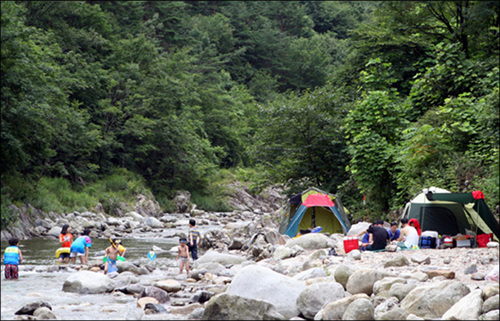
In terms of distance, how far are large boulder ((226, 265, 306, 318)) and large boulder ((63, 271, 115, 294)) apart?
2.85 meters

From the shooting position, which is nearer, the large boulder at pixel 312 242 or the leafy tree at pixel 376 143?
the large boulder at pixel 312 242

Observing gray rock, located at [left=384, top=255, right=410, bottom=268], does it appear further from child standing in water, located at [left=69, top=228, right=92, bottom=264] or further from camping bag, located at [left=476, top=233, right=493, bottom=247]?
child standing in water, located at [left=69, top=228, right=92, bottom=264]

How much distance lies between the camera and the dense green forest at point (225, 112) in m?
14.0

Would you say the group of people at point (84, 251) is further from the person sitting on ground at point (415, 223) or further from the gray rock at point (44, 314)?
the person sitting on ground at point (415, 223)

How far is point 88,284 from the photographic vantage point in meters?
8.97

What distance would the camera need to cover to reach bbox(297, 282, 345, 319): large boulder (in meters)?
6.62

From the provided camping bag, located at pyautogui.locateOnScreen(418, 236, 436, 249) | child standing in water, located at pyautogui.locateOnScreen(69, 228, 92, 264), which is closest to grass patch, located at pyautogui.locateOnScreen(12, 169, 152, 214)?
child standing in water, located at pyautogui.locateOnScreen(69, 228, 92, 264)

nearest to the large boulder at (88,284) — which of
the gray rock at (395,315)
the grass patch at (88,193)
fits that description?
the gray rock at (395,315)

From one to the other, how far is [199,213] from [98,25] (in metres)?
15.3

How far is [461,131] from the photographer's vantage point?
45.5 ft

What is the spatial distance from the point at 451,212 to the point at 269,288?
7138mm

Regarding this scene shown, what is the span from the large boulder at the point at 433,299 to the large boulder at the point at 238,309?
1568 mm

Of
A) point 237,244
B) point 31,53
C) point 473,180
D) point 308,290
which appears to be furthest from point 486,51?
point 31,53

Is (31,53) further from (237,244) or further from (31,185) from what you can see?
(237,244)
